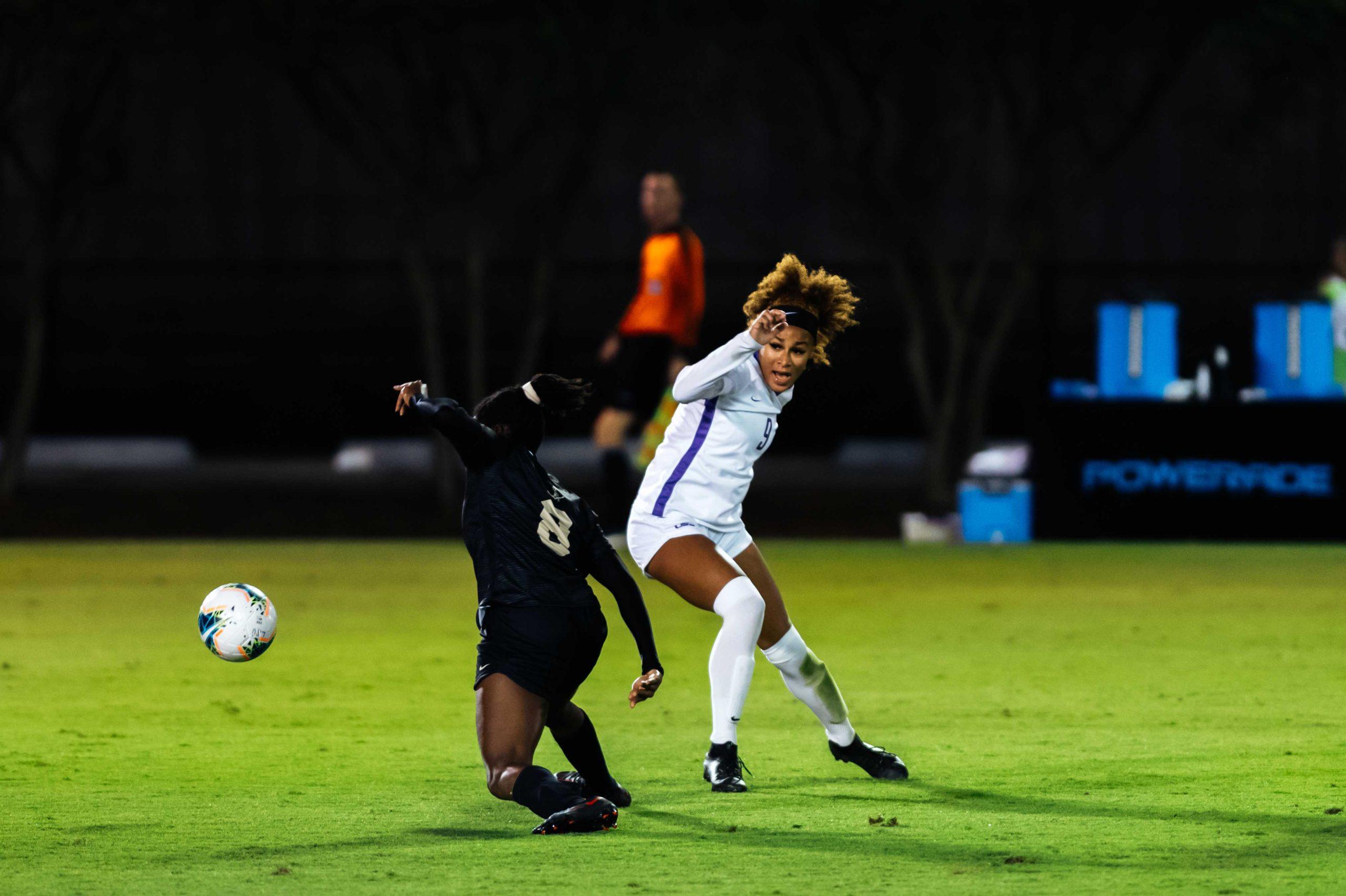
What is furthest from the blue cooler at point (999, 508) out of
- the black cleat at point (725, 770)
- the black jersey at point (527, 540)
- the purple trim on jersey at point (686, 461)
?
the black jersey at point (527, 540)

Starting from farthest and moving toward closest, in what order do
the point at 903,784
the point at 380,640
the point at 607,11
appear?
the point at 607,11 → the point at 380,640 → the point at 903,784

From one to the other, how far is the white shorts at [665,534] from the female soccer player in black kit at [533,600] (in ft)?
2.42

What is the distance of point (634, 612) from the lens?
21.5 ft

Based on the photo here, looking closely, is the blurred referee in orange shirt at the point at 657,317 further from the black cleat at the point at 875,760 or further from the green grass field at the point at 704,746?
the black cleat at the point at 875,760

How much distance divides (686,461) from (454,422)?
1.39 metres

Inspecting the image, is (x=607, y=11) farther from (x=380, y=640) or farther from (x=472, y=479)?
(x=472, y=479)

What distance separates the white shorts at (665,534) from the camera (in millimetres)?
7562

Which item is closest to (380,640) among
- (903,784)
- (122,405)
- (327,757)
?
(327,757)

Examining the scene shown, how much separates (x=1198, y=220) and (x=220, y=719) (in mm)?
24912

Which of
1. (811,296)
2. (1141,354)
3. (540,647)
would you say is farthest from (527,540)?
(1141,354)

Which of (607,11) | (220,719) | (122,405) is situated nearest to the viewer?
(220,719)

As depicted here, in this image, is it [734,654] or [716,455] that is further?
[716,455]

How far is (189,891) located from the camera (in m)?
5.73

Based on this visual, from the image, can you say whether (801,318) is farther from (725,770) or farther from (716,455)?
(725,770)
